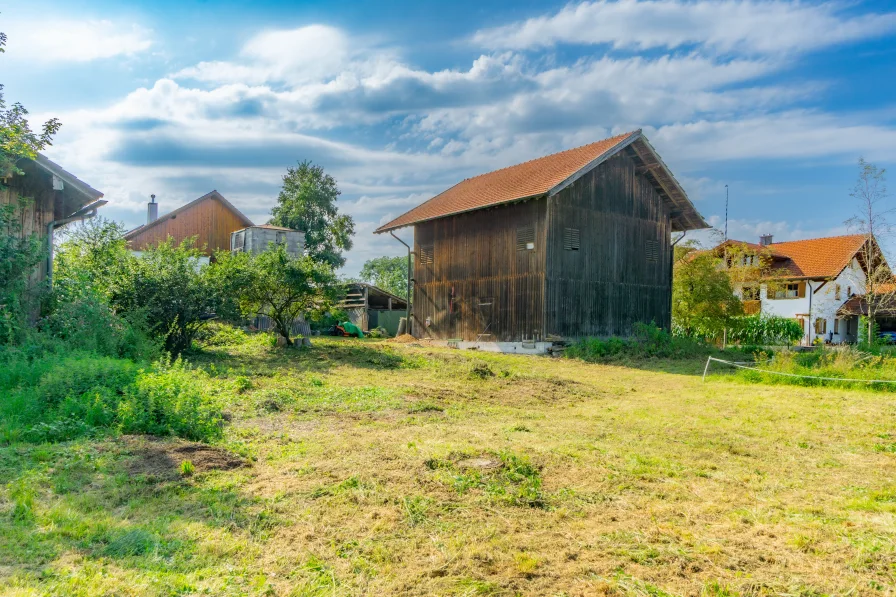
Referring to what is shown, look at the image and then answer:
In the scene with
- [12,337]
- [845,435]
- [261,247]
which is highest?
[261,247]

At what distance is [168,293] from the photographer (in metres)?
13.9

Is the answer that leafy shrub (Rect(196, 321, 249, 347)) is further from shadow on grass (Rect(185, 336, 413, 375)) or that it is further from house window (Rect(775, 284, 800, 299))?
house window (Rect(775, 284, 800, 299))

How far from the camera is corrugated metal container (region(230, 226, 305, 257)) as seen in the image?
30.3 metres

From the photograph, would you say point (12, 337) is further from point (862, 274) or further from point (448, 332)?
point (862, 274)

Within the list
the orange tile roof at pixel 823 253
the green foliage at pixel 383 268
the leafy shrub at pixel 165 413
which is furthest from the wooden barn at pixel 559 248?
the green foliage at pixel 383 268

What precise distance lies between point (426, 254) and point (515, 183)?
517 cm

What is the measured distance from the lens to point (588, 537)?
390 cm

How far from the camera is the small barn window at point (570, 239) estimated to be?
1983 centimetres

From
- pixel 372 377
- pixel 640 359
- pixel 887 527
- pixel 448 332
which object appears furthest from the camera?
pixel 448 332

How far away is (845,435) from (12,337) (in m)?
13.1

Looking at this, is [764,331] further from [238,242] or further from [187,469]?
[187,469]

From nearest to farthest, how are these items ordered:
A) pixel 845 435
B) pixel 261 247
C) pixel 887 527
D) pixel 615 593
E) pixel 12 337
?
pixel 615 593
pixel 887 527
pixel 845 435
pixel 12 337
pixel 261 247

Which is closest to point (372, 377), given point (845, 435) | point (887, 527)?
point (845, 435)

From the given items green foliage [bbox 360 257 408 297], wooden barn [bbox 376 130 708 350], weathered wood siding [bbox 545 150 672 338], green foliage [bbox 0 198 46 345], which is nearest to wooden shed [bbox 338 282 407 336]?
wooden barn [bbox 376 130 708 350]
